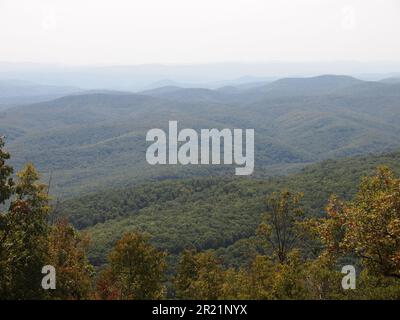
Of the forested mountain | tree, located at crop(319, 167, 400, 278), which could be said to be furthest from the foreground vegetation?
the forested mountain

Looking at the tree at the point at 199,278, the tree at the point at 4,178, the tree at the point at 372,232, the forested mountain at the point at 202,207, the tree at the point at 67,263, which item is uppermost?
the tree at the point at 4,178

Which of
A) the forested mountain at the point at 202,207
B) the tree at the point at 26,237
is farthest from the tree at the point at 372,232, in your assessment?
the forested mountain at the point at 202,207

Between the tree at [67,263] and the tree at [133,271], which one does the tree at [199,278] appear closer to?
the tree at [133,271]

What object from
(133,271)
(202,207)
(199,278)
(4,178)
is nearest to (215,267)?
(199,278)

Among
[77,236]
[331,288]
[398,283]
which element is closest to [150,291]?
[77,236]
